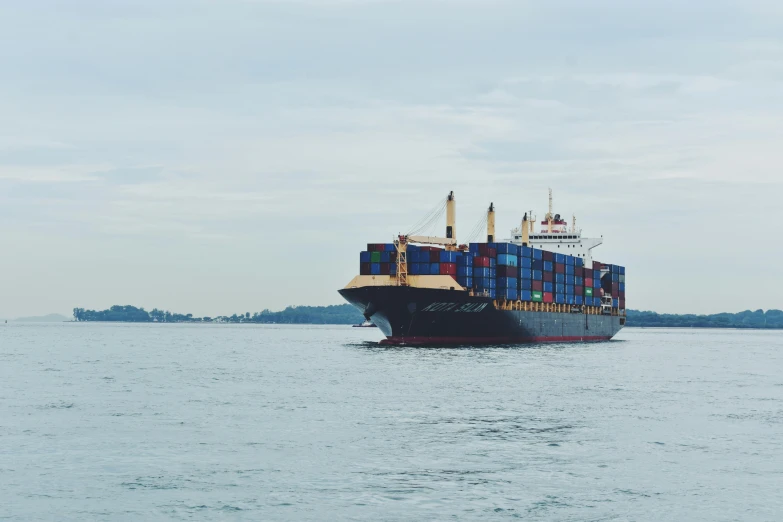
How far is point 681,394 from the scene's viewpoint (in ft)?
146

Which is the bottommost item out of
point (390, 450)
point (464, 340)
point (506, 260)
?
point (390, 450)

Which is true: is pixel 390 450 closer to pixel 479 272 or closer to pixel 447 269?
pixel 447 269

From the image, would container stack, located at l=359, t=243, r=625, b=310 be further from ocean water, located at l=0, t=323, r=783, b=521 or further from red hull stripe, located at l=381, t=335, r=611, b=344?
ocean water, located at l=0, t=323, r=783, b=521

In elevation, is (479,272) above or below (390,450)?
above

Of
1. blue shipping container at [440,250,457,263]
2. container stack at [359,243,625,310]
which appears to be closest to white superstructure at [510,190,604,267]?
container stack at [359,243,625,310]

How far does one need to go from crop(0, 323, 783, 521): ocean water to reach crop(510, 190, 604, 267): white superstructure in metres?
74.3

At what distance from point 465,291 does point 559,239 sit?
46061 millimetres

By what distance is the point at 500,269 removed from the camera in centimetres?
9244

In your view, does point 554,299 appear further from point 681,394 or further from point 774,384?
point 681,394

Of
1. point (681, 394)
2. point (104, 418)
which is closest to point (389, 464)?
point (104, 418)

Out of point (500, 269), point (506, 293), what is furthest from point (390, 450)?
point (500, 269)

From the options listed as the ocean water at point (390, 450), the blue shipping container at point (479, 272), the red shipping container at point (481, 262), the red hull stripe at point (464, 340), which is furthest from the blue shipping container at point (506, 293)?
the ocean water at point (390, 450)

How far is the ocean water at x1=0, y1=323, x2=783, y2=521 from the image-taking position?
20.0 m

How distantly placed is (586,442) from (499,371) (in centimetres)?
2740
